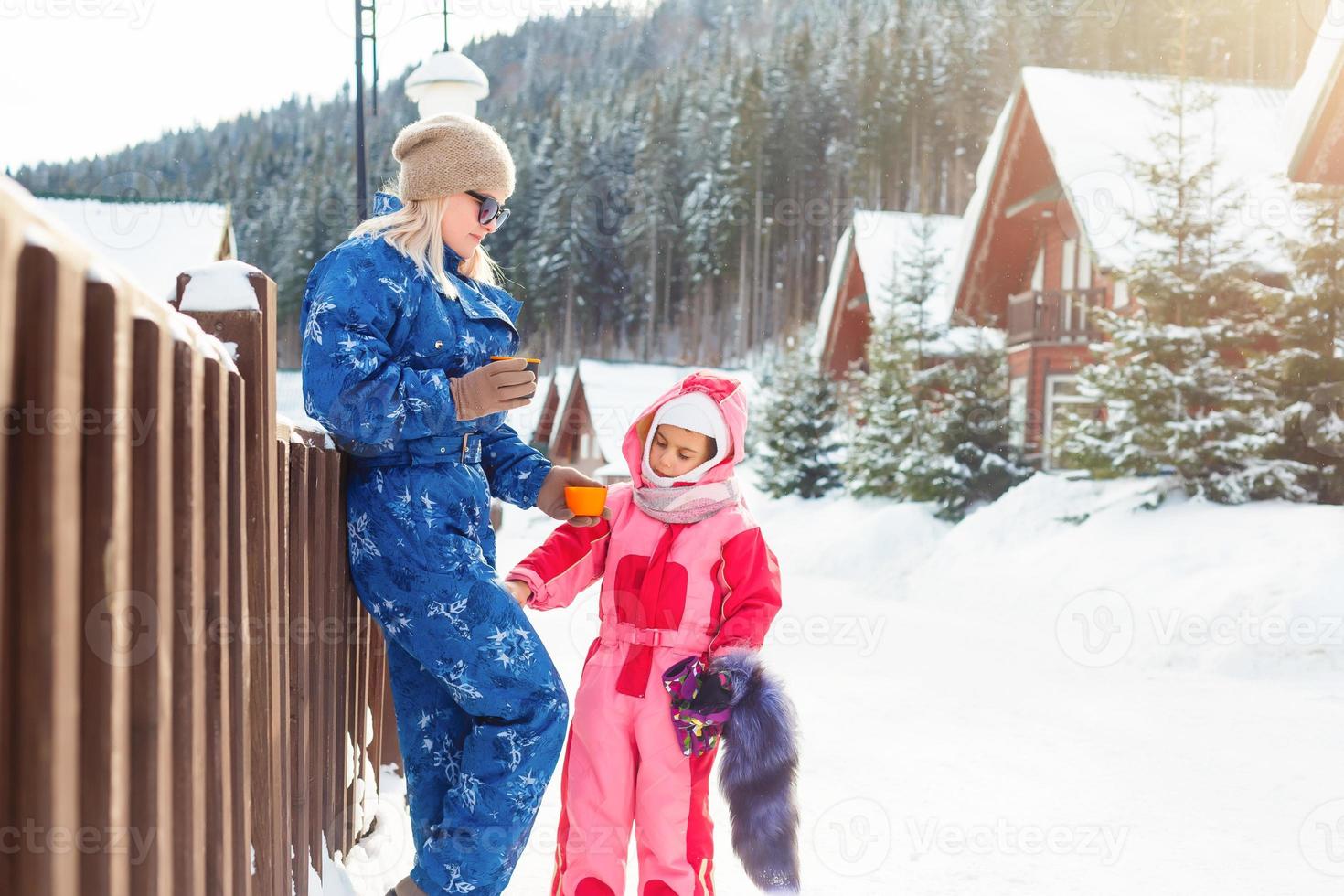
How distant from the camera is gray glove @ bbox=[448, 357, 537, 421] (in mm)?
2479

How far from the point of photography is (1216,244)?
41.5ft

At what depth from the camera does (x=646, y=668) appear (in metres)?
2.90

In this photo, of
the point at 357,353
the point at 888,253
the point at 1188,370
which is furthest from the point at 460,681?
the point at 888,253

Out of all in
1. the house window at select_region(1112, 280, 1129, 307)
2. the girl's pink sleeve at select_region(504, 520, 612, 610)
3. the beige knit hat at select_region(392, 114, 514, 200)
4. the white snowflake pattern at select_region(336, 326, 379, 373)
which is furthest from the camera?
the house window at select_region(1112, 280, 1129, 307)

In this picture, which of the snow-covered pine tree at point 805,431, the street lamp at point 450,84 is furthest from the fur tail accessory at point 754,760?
the snow-covered pine tree at point 805,431

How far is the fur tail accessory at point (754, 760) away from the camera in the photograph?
2.81m

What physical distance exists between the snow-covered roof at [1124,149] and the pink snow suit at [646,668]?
10.9 meters

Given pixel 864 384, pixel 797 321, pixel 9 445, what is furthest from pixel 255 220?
pixel 9 445

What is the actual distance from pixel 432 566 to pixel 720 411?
0.96 m

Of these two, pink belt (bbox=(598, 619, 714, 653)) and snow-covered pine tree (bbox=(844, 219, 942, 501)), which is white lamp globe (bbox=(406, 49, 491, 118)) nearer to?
pink belt (bbox=(598, 619, 714, 653))

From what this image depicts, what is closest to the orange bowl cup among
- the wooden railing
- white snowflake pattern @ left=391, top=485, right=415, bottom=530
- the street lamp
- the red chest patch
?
the red chest patch

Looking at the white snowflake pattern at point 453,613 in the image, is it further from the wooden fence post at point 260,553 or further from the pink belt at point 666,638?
the pink belt at point 666,638

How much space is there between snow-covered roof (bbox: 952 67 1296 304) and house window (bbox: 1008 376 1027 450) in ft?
8.15

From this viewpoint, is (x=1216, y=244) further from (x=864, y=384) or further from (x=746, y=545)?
(x=746, y=545)
